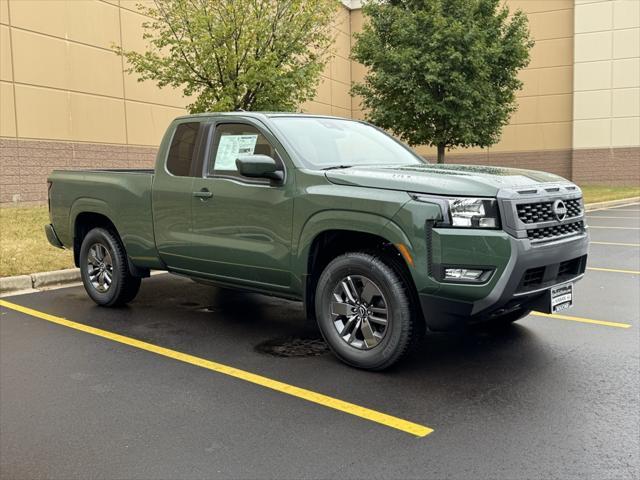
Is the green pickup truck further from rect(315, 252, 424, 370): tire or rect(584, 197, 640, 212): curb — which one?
rect(584, 197, 640, 212): curb

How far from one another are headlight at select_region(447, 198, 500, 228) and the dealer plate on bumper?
0.78m

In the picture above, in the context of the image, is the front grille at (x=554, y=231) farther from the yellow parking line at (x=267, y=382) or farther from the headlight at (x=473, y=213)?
the yellow parking line at (x=267, y=382)

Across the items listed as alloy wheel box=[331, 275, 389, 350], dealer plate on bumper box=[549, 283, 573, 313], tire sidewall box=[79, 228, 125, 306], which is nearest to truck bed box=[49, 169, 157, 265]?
tire sidewall box=[79, 228, 125, 306]

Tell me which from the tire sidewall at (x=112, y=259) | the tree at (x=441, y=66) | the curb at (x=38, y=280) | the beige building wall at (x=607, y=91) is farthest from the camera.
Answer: the beige building wall at (x=607, y=91)

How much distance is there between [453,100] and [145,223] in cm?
1611

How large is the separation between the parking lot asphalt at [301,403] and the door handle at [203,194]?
124 centimetres

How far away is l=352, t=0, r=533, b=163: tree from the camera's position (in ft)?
66.5

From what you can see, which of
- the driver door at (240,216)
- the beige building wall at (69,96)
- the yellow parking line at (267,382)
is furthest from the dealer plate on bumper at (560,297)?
the beige building wall at (69,96)

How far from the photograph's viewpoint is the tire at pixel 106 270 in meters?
6.76

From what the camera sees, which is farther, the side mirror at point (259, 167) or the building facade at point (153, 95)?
the building facade at point (153, 95)

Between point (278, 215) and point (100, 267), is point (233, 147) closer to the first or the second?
point (278, 215)

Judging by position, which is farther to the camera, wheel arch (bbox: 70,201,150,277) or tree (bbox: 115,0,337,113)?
tree (bbox: 115,0,337,113)

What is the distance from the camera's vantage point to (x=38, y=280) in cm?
825

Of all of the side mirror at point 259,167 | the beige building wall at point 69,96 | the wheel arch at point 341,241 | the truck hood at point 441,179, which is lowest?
the wheel arch at point 341,241
